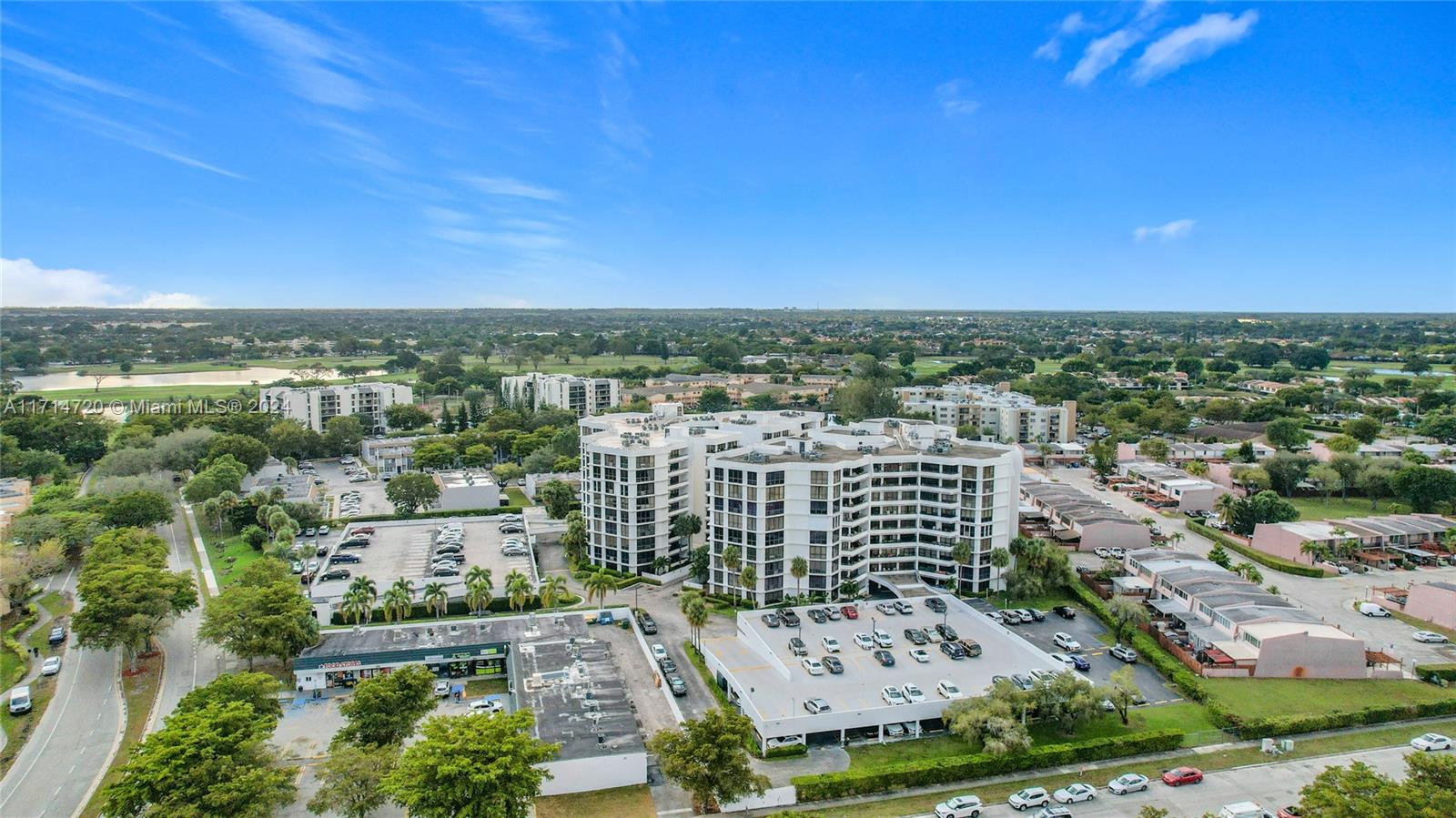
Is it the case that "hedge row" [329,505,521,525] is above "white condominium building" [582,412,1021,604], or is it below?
below

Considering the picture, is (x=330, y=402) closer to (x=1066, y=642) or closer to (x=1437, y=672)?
(x=1066, y=642)

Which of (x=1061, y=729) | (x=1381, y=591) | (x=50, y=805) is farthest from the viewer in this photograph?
(x=1381, y=591)

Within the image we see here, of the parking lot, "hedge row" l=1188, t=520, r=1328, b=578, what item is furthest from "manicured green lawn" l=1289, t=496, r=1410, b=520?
the parking lot

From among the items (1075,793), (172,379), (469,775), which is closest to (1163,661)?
(1075,793)

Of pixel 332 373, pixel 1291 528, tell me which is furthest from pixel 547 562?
pixel 332 373

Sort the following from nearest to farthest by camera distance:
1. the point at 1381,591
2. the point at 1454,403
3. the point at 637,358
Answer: the point at 1381,591 → the point at 1454,403 → the point at 637,358

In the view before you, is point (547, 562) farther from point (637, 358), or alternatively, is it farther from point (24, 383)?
point (637, 358)

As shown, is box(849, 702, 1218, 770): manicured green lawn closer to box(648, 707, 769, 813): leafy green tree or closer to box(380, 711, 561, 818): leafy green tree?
box(648, 707, 769, 813): leafy green tree

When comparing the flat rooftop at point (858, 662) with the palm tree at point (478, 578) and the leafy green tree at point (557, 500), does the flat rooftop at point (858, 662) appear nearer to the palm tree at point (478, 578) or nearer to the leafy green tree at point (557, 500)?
the palm tree at point (478, 578)
